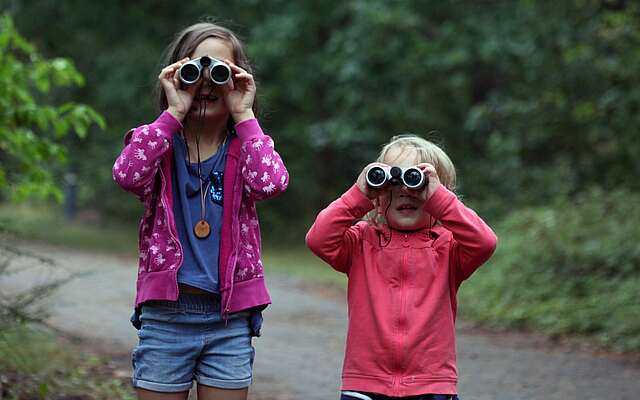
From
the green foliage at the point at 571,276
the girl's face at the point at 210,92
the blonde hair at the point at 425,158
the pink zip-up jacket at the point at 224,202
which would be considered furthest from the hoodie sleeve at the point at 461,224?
the green foliage at the point at 571,276

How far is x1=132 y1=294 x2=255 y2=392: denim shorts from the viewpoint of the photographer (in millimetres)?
3488

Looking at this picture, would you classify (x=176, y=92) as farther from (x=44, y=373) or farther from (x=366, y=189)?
(x=44, y=373)

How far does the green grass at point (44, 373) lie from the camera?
551 cm

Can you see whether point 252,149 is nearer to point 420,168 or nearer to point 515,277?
point 420,168

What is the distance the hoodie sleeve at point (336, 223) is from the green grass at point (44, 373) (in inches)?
87.3

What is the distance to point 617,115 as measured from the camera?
12.8 meters

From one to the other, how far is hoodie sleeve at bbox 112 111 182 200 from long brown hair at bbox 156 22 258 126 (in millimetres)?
270

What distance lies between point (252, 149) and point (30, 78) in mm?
3787

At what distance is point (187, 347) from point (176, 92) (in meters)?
0.87

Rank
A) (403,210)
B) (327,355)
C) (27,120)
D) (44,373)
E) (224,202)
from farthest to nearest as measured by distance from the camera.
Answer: (327,355)
(27,120)
(44,373)
(403,210)
(224,202)

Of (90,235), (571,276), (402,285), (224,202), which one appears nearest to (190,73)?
(224,202)

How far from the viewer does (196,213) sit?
140 inches

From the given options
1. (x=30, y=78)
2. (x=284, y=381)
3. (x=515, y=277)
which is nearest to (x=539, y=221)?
(x=515, y=277)

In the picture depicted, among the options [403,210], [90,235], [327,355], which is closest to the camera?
[403,210]
